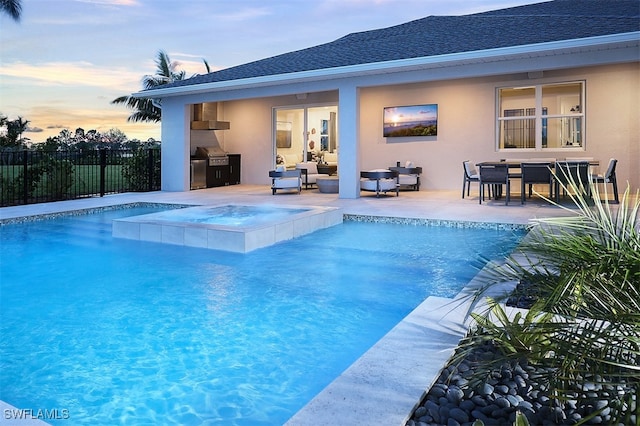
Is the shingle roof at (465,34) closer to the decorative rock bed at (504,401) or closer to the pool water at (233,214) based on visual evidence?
the pool water at (233,214)

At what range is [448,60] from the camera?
972 cm

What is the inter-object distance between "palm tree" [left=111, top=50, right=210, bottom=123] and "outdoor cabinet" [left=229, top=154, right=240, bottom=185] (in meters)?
10.7

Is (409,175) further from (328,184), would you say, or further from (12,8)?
(12,8)

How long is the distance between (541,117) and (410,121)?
3223 millimetres

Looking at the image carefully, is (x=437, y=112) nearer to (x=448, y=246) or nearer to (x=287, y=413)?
(x=448, y=246)

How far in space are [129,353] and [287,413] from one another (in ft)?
4.36

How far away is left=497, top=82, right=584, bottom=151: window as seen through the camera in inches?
460

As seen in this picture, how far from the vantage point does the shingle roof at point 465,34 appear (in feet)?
31.7

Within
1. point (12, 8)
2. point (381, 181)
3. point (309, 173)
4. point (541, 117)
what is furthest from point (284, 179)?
point (12, 8)

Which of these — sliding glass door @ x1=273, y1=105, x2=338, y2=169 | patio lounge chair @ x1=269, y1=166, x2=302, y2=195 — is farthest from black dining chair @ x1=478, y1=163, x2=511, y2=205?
sliding glass door @ x1=273, y1=105, x2=338, y2=169

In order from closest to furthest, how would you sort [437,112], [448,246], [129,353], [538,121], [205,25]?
1. [129,353]
2. [448,246]
3. [538,121]
4. [437,112]
5. [205,25]

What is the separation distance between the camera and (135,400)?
2.74m

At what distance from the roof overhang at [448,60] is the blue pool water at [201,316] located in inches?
145

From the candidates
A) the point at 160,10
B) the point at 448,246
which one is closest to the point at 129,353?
the point at 448,246
